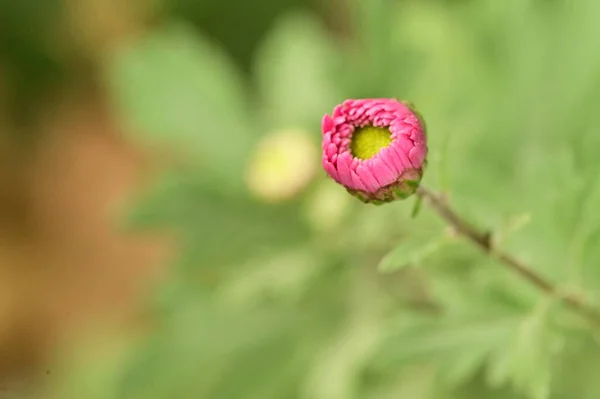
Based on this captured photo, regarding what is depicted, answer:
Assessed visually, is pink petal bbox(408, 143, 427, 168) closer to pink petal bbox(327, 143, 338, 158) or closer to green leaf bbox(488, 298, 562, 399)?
pink petal bbox(327, 143, 338, 158)

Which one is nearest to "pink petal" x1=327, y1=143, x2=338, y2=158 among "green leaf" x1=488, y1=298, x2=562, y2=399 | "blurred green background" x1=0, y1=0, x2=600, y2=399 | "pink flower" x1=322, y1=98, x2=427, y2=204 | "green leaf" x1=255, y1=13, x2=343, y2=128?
"pink flower" x1=322, y1=98, x2=427, y2=204

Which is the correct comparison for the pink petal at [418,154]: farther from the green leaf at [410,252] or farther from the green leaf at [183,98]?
the green leaf at [183,98]

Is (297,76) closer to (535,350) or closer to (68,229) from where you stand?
(535,350)

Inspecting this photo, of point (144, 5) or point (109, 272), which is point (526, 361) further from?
point (109, 272)

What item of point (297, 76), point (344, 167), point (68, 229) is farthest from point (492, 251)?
point (68, 229)

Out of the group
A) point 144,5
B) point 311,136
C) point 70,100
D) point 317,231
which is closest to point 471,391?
A: point 317,231
